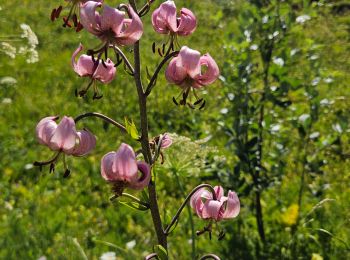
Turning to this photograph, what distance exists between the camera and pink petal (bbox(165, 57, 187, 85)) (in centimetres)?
162

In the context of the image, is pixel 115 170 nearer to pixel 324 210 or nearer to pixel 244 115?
pixel 244 115

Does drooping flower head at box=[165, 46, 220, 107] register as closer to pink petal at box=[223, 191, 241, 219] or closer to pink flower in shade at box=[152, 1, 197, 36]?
pink flower in shade at box=[152, 1, 197, 36]

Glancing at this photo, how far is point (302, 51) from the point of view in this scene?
11.3ft

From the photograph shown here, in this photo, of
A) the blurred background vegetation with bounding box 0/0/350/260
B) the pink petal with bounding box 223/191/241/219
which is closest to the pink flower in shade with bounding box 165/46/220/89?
the pink petal with bounding box 223/191/241/219

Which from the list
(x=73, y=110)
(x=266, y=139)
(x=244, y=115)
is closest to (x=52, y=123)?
(x=244, y=115)

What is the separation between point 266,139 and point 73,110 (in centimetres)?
188

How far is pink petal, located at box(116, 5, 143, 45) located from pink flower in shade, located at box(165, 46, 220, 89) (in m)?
0.14

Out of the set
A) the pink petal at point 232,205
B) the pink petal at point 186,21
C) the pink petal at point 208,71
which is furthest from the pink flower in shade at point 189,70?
the pink petal at point 232,205

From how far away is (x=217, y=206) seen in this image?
1.76 meters

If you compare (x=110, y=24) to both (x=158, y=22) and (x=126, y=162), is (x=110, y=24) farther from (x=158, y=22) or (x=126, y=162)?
(x=126, y=162)

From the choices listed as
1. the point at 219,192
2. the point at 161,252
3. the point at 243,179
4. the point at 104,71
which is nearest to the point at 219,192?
the point at 219,192

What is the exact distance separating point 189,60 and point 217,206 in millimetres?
501

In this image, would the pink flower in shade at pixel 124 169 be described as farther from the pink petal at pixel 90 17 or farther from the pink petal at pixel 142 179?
the pink petal at pixel 90 17

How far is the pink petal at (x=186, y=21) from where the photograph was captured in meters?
1.68
